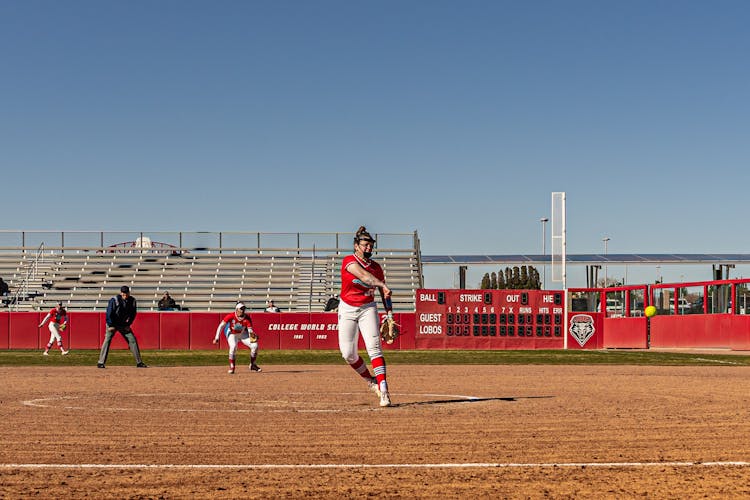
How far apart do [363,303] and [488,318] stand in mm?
27503

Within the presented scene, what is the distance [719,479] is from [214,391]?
1028 cm

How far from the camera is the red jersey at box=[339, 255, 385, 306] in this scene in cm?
1319

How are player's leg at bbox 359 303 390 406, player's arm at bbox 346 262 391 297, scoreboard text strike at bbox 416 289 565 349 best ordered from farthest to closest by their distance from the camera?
1. scoreboard text strike at bbox 416 289 565 349
2. player's leg at bbox 359 303 390 406
3. player's arm at bbox 346 262 391 297

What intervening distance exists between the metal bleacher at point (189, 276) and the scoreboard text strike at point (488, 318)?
15.2ft

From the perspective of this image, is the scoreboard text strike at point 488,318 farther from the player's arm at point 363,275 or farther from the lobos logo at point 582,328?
the player's arm at point 363,275

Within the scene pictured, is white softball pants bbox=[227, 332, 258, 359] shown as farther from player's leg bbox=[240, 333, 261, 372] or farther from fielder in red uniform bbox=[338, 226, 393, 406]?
fielder in red uniform bbox=[338, 226, 393, 406]

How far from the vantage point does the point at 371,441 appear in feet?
31.0

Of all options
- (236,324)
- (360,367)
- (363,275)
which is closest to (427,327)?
(236,324)

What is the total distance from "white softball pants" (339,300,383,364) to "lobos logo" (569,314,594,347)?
95.9ft

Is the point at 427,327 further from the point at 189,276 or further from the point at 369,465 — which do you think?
the point at 369,465

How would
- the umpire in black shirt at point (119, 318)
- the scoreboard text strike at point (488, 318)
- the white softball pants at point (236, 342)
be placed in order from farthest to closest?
the scoreboard text strike at point (488, 318) → the umpire in black shirt at point (119, 318) → the white softball pants at point (236, 342)

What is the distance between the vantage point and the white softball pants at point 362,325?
13.2 m

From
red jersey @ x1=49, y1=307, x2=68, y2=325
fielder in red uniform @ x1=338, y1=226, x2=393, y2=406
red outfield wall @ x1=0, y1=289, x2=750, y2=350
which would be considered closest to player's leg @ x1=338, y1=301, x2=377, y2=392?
fielder in red uniform @ x1=338, y1=226, x2=393, y2=406

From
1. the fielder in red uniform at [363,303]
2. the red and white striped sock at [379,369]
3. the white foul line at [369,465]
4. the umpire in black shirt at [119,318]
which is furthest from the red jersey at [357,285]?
the umpire in black shirt at [119,318]
